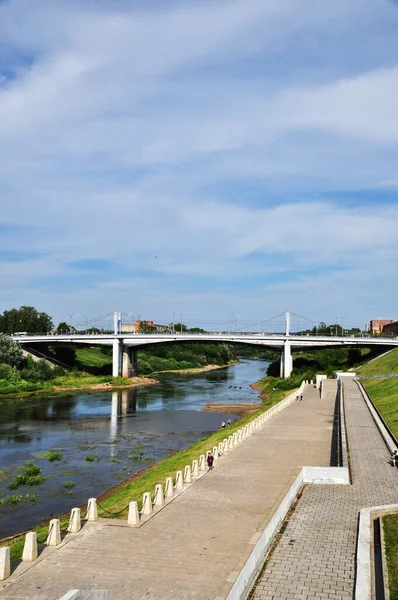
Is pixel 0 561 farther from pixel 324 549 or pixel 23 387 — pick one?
pixel 23 387

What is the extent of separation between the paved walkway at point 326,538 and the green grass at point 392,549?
807 mm

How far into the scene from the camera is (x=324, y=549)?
13.7 m

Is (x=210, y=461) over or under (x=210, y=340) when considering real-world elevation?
under

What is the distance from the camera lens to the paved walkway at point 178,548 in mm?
11422

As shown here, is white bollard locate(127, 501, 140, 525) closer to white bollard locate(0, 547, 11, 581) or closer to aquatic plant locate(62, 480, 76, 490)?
white bollard locate(0, 547, 11, 581)

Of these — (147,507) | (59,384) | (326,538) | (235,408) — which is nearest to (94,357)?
(59,384)

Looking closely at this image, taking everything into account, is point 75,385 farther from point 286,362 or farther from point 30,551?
point 30,551

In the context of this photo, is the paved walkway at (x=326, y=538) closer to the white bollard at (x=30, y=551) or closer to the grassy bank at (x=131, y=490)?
the white bollard at (x=30, y=551)

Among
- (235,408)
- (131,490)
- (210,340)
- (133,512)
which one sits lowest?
(235,408)

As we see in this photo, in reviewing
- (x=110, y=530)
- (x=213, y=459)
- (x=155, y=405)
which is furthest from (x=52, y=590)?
(x=155, y=405)

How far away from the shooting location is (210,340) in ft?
315

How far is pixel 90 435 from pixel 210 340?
5230 centimetres

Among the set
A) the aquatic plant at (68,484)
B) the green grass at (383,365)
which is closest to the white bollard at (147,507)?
the aquatic plant at (68,484)

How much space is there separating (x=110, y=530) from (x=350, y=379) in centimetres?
5940
